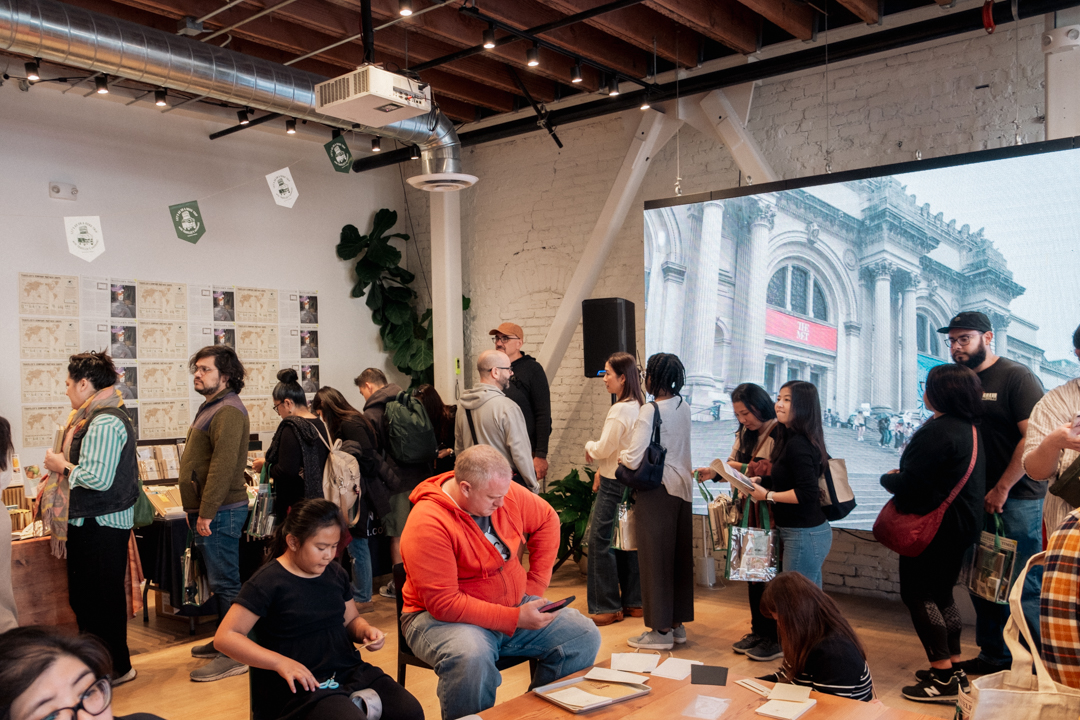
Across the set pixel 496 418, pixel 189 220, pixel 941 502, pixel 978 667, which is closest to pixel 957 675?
pixel 978 667

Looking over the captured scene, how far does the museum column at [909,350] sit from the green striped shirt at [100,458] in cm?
419

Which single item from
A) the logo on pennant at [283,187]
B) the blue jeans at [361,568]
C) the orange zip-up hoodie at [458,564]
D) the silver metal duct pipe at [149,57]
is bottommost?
the blue jeans at [361,568]

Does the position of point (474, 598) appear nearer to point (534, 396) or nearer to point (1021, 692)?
point (1021, 692)

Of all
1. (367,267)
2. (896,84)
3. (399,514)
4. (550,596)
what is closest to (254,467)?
(399,514)

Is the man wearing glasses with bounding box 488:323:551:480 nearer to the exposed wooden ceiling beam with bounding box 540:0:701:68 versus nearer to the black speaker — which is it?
the black speaker

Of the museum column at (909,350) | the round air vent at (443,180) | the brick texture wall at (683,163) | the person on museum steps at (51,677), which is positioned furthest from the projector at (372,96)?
the person on museum steps at (51,677)

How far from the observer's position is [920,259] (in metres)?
4.89

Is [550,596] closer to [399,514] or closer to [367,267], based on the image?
[399,514]

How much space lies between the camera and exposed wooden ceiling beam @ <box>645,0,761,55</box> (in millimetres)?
4988

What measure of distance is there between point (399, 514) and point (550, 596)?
1.15 m

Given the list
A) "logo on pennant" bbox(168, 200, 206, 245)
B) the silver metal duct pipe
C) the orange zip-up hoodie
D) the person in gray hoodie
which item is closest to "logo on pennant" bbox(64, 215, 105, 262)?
"logo on pennant" bbox(168, 200, 206, 245)

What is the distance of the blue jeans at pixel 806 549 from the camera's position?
4.15 m

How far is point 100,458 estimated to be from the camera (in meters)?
3.99

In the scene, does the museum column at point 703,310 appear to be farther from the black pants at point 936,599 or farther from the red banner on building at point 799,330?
the black pants at point 936,599
